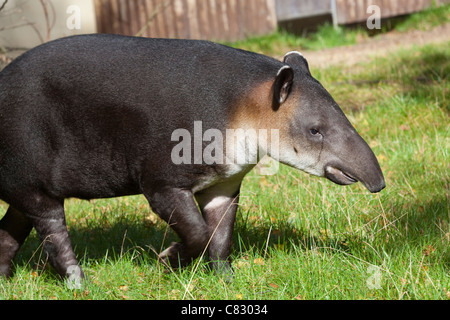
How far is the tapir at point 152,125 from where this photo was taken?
3.88 metres

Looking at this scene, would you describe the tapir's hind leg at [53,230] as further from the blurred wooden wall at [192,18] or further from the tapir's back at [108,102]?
the blurred wooden wall at [192,18]

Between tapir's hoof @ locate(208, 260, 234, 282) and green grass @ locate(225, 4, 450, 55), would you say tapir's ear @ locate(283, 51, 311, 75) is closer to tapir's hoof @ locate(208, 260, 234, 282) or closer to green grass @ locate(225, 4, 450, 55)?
tapir's hoof @ locate(208, 260, 234, 282)

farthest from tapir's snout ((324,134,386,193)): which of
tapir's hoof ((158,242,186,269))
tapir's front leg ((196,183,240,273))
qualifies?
tapir's hoof ((158,242,186,269))

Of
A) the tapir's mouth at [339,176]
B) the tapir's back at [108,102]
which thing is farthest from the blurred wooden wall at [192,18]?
the tapir's mouth at [339,176]

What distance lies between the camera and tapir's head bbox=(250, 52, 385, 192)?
377cm

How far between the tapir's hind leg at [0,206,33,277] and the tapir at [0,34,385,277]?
0.43 metres

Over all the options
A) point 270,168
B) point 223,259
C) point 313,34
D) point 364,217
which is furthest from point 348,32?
point 223,259

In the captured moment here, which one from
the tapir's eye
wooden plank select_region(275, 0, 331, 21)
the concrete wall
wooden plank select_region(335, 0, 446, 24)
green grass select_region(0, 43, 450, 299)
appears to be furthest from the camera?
wooden plank select_region(275, 0, 331, 21)

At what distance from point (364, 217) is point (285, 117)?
4.88 feet

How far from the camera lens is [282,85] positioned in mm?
3781

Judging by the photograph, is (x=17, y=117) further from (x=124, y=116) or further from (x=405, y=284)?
(x=405, y=284)

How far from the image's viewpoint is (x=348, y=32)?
12836 mm

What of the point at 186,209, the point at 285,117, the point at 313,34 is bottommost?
the point at 313,34

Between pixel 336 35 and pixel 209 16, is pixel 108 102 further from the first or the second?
pixel 209 16
